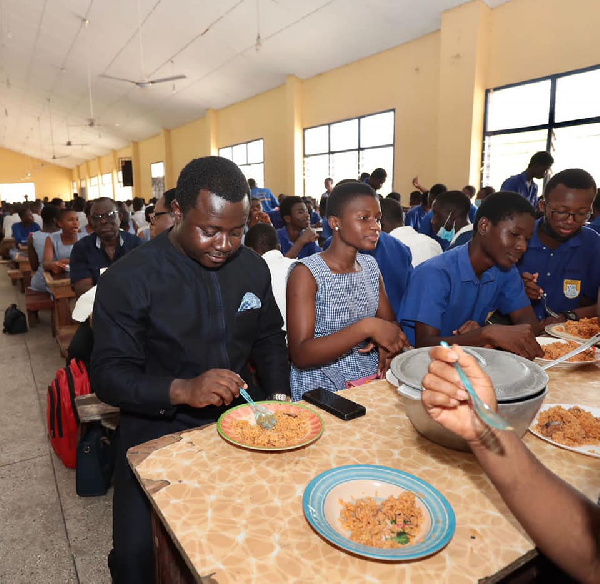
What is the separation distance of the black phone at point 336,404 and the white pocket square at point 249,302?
0.37 meters

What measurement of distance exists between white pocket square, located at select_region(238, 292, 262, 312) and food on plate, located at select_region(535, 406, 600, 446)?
89cm

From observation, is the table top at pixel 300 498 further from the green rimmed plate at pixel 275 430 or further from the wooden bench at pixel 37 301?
the wooden bench at pixel 37 301

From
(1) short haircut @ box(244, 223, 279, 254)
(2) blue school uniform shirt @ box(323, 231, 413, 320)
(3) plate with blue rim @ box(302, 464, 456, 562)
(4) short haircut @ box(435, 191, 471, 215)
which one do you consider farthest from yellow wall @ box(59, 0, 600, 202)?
(3) plate with blue rim @ box(302, 464, 456, 562)

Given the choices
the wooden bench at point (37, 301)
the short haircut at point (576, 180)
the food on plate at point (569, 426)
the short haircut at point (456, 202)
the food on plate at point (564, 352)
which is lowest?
the wooden bench at point (37, 301)

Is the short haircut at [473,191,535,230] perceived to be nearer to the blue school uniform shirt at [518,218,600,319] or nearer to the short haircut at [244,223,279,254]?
the blue school uniform shirt at [518,218,600,319]

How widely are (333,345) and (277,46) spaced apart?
8.76 meters

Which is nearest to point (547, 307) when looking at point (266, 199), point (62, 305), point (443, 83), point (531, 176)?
point (531, 176)

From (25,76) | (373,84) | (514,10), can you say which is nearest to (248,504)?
(514,10)

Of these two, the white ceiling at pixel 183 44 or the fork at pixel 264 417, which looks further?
the white ceiling at pixel 183 44

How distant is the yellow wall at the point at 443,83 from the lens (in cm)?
613

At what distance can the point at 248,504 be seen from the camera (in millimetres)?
897

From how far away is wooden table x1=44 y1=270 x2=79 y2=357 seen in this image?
420cm

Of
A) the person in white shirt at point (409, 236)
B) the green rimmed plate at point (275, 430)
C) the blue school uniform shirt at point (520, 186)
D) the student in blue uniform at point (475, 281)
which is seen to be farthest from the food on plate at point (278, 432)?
the blue school uniform shirt at point (520, 186)

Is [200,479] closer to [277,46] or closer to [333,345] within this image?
[333,345]
